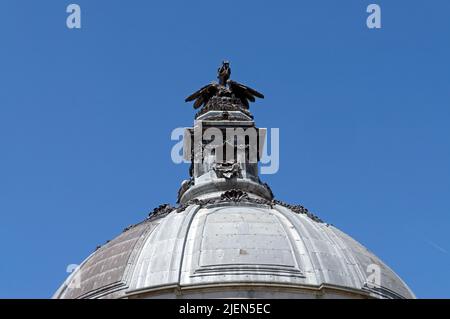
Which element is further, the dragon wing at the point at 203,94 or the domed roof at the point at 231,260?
the dragon wing at the point at 203,94

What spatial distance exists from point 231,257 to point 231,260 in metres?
0.19

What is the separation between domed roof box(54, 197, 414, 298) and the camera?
43.8 meters

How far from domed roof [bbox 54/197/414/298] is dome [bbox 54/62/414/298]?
4 centimetres

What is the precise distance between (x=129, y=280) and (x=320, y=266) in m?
7.76

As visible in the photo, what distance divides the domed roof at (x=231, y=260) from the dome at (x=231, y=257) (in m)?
0.04

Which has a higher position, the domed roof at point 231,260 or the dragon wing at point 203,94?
the dragon wing at point 203,94

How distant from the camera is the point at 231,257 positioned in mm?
44969

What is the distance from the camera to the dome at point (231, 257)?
43844mm

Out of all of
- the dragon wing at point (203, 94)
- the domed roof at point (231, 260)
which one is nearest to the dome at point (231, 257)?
the domed roof at point (231, 260)

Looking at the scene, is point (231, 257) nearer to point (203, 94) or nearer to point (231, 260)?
point (231, 260)

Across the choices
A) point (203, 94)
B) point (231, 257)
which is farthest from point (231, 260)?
point (203, 94)

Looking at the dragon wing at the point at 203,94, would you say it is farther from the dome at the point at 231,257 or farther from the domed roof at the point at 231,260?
the domed roof at the point at 231,260

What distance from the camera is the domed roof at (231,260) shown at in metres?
43.8
